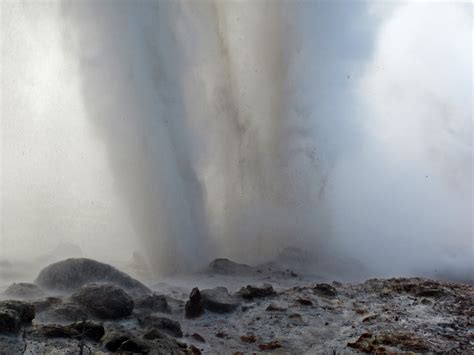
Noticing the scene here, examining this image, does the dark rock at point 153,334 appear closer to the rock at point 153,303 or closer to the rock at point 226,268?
the rock at point 153,303

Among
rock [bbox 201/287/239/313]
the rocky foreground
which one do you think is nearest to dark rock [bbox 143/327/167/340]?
the rocky foreground

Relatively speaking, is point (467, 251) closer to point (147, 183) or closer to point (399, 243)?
point (399, 243)

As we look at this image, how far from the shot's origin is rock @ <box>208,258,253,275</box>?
33.8ft

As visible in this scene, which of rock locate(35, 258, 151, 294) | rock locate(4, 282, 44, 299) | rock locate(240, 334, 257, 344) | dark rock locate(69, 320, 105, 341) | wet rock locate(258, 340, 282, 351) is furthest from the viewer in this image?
rock locate(35, 258, 151, 294)

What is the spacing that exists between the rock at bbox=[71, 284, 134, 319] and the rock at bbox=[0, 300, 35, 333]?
1071mm

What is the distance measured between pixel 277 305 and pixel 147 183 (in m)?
4.54

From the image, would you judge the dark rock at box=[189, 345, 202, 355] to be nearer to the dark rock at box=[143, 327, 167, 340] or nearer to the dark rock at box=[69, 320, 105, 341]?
the dark rock at box=[143, 327, 167, 340]

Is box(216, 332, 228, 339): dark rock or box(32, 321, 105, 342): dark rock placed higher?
box(216, 332, 228, 339): dark rock

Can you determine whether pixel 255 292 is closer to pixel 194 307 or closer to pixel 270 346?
pixel 194 307

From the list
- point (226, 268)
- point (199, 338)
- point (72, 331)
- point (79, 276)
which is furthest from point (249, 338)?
point (226, 268)

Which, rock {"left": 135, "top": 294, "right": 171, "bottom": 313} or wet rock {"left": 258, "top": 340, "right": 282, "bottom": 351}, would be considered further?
rock {"left": 135, "top": 294, "right": 171, "bottom": 313}

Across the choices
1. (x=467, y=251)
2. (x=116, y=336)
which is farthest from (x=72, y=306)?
(x=467, y=251)

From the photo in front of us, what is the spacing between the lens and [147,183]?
1117cm

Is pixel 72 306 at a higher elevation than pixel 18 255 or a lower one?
lower
